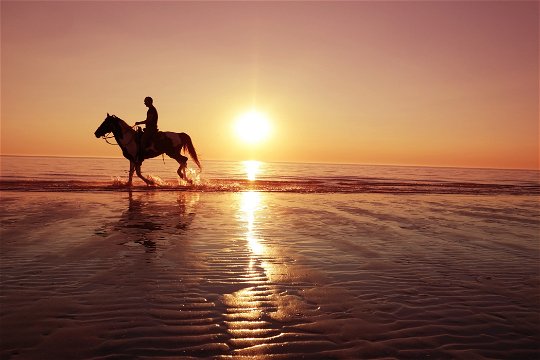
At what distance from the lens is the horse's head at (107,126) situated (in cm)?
1834

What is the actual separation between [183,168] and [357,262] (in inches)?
677

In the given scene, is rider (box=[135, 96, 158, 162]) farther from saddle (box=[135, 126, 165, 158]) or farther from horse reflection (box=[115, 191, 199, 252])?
horse reflection (box=[115, 191, 199, 252])

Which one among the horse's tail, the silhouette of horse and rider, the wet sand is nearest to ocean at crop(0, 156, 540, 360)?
the wet sand

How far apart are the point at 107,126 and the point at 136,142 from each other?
155 cm

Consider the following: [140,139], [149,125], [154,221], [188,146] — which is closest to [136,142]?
[140,139]

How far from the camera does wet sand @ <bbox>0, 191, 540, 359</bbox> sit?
3.18 metres

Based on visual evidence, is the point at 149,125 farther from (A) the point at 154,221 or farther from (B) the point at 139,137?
(A) the point at 154,221

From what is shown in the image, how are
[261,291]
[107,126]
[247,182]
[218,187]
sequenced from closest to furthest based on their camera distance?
1. [261,291]
2. [107,126]
3. [218,187]
4. [247,182]

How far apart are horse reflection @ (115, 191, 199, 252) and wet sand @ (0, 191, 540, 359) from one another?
0.27 ft

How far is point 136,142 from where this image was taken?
62.4 ft

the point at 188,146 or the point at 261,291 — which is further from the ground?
the point at 188,146

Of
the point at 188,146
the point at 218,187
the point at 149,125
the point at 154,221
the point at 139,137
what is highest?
the point at 149,125

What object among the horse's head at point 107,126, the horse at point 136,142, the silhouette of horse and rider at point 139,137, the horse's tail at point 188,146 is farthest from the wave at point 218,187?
the horse's head at point 107,126

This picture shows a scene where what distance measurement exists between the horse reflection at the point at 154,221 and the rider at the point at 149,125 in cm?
537
